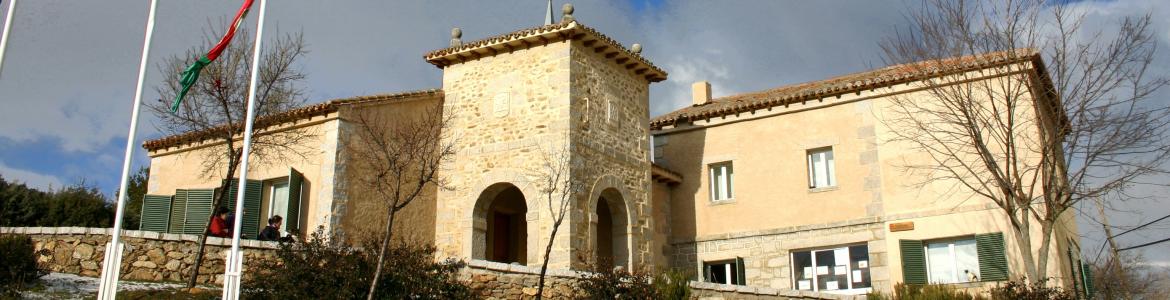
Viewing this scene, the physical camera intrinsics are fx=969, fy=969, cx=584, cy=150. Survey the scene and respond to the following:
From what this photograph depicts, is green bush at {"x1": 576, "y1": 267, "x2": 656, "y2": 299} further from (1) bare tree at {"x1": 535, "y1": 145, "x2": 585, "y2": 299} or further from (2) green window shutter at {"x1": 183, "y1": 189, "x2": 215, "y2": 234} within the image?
(2) green window shutter at {"x1": 183, "y1": 189, "x2": 215, "y2": 234}

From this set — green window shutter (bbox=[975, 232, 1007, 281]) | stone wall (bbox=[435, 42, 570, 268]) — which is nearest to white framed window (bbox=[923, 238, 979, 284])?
green window shutter (bbox=[975, 232, 1007, 281])

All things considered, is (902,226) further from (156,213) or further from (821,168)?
(156,213)

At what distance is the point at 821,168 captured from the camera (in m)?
21.1

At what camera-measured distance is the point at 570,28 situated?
1848cm

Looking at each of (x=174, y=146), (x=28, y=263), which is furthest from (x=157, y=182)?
(x=28, y=263)

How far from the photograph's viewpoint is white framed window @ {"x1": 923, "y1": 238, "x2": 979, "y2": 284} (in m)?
18.7

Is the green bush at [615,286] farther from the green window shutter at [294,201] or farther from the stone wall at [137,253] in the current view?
the green window shutter at [294,201]

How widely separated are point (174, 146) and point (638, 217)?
10.5 metres

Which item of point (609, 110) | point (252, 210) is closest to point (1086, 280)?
point (609, 110)

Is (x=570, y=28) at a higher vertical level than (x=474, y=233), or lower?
higher

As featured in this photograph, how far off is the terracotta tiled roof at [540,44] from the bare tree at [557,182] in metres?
2.26

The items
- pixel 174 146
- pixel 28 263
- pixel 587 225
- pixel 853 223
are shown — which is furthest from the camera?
pixel 174 146

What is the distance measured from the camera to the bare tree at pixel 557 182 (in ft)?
58.1

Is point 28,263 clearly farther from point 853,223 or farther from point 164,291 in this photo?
point 853,223
